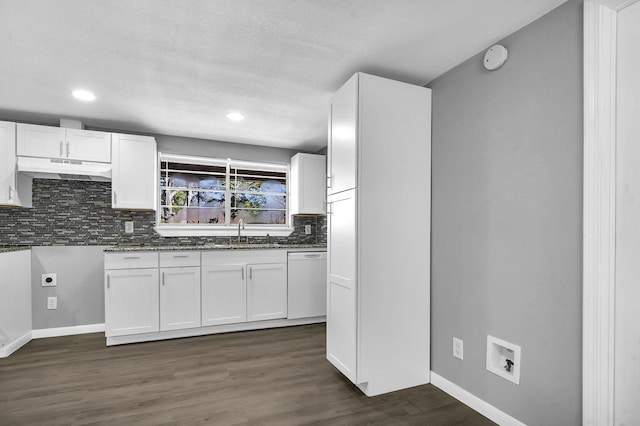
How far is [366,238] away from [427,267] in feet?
1.83

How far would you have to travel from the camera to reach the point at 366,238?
7.36ft

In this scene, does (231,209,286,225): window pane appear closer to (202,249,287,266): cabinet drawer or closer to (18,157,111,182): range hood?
(202,249,287,266): cabinet drawer

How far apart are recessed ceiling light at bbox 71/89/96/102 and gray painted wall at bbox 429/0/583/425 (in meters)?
2.81

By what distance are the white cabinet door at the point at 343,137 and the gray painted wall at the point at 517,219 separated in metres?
0.64

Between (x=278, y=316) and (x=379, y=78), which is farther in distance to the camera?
(x=278, y=316)

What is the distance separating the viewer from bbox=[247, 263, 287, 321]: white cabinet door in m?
3.70

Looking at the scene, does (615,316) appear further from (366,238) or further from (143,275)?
(143,275)

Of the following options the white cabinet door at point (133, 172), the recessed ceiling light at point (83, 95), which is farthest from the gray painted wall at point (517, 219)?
the white cabinet door at point (133, 172)

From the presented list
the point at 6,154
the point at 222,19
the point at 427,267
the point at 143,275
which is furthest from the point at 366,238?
the point at 6,154

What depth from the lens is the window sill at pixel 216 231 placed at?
3.98m

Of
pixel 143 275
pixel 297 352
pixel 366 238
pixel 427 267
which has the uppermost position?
pixel 366 238

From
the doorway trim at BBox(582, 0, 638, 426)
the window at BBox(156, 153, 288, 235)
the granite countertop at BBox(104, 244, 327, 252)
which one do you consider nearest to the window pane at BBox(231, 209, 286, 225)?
the window at BBox(156, 153, 288, 235)

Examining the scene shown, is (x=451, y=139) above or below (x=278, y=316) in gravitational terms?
above

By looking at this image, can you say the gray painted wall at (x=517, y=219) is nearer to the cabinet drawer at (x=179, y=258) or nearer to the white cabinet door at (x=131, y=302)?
the cabinet drawer at (x=179, y=258)
